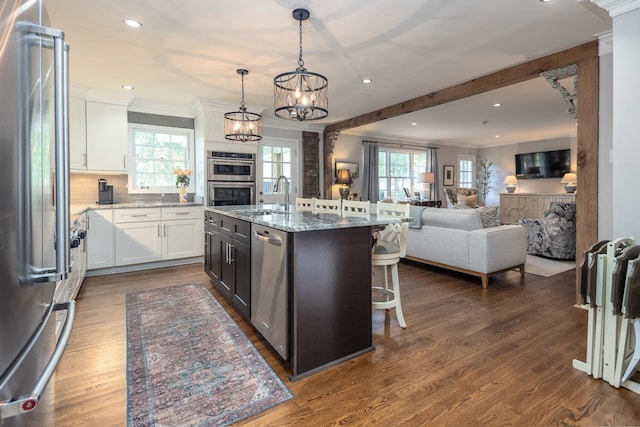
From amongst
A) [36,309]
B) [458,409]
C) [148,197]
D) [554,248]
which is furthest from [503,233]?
[148,197]

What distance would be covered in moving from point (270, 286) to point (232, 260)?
845 millimetres

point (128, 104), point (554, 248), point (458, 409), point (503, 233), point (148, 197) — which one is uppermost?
point (128, 104)

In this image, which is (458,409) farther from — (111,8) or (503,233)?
(111,8)

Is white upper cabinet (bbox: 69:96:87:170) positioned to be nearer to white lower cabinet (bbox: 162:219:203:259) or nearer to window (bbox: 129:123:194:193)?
window (bbox: 129:123:194:193)

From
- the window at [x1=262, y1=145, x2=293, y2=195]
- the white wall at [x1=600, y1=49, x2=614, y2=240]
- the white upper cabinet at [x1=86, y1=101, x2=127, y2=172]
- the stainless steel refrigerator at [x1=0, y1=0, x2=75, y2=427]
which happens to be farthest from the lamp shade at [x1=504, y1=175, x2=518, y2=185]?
the stainless steel refrigerator at [x1=0, y1=0, x2=75, y2=427]

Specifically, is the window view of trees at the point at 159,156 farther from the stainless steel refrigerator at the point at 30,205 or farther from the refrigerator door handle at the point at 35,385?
the refrigerator door handle at the point at 35,385

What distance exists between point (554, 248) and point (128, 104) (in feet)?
22.1

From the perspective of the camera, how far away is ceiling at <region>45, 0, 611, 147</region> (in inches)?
97.3

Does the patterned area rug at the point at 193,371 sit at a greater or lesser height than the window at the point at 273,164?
lesser

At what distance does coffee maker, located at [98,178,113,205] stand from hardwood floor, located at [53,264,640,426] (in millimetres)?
1896

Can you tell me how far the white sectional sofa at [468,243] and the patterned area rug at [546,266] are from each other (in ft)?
1.27

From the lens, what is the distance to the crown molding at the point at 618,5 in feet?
6.85

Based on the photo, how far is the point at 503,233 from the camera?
3822 mm

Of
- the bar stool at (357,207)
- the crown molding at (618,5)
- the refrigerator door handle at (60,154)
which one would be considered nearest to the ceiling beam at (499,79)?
the crown molding at (618,5)
